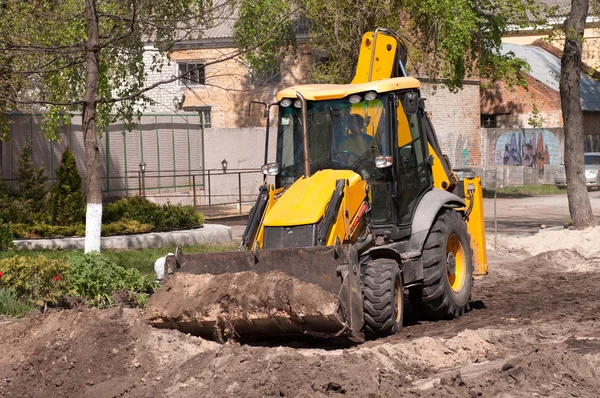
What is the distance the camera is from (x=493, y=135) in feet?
146

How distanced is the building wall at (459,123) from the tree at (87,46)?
21.6m

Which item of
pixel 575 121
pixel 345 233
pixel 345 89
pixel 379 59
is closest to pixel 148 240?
pixel 379 59

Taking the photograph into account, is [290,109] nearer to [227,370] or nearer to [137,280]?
[137,280]

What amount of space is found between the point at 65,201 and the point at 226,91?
18358 mm

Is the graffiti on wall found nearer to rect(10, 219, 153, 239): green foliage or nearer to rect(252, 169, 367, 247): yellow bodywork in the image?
rect(10, 219, 153, 239): green foliage

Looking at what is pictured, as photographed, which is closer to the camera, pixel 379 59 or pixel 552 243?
pixel 379 59

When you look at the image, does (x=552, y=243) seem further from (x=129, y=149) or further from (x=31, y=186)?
(x=129, y=149)

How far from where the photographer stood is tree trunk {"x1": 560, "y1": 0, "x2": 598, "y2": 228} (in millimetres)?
20891

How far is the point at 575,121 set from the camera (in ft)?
69.7

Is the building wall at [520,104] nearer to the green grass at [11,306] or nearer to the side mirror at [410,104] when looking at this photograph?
the side mirror at [410,104]

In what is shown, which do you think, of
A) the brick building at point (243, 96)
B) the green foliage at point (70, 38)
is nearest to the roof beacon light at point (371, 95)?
the green foliage at point (70, 38)

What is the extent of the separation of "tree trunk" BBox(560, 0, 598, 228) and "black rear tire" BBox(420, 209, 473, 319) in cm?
962

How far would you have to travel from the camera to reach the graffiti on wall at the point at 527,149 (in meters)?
45.0

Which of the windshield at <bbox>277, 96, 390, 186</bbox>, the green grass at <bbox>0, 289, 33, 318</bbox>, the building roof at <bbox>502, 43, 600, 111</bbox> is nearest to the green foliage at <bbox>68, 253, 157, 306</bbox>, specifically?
the green grass at <bbox>0, 289, 33, 318</bbox>
